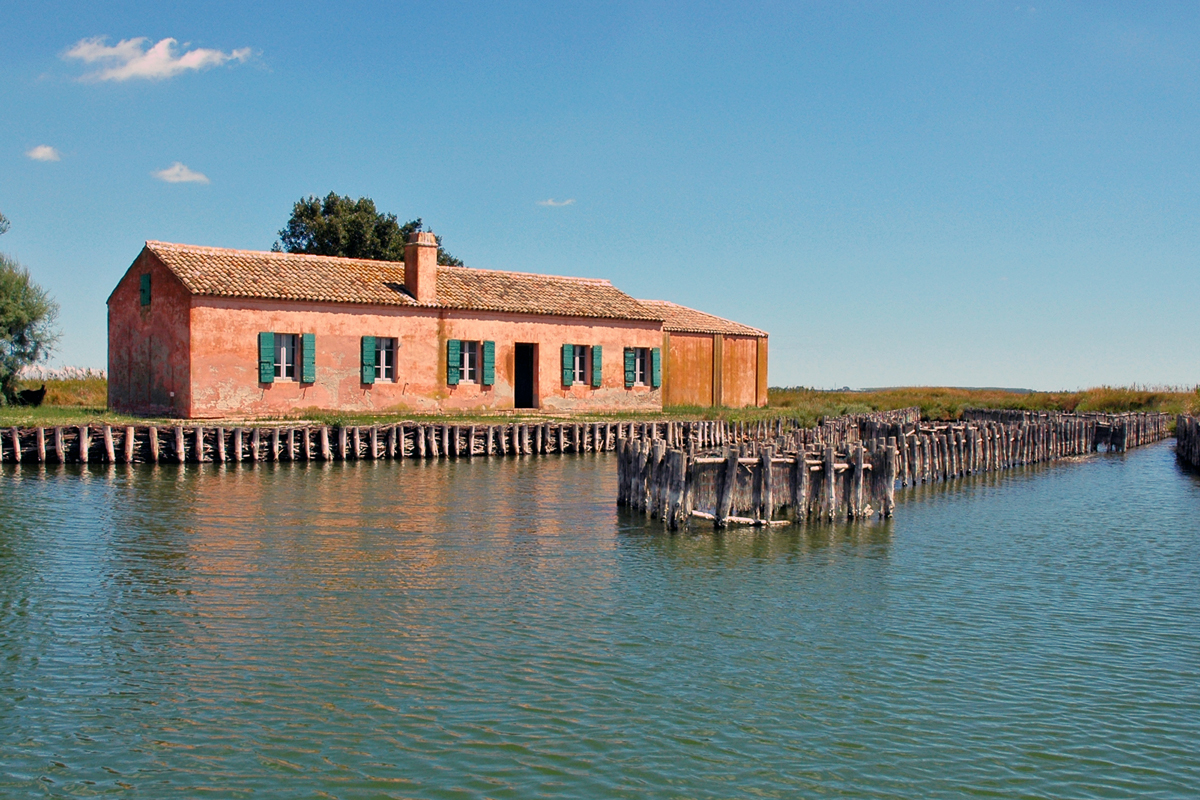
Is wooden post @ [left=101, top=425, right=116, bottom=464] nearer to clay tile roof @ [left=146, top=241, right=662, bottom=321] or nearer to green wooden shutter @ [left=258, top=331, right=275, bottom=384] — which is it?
clay tile roof @ [left=146, top=241, right=662, bottom=321]

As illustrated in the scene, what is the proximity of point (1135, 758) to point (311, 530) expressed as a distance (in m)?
11.1

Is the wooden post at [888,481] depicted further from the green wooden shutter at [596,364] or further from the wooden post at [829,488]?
the green wooden shutter at [596,364]

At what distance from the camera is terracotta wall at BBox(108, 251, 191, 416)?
2766 cm

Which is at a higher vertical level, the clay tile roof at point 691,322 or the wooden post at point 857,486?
the clay tile roof at point 691,322

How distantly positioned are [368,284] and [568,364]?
692 centimetres

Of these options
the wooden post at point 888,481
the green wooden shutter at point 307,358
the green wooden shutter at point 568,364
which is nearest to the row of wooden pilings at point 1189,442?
the wooden post at point 888,481

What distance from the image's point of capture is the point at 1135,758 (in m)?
7.16

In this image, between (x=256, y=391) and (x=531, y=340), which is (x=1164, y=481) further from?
(x=256, y=391)

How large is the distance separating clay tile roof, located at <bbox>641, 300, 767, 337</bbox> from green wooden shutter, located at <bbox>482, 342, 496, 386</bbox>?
23.9 ft

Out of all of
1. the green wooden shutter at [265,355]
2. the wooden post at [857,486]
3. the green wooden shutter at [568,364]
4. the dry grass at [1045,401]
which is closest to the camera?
the wooden post at [857,486]

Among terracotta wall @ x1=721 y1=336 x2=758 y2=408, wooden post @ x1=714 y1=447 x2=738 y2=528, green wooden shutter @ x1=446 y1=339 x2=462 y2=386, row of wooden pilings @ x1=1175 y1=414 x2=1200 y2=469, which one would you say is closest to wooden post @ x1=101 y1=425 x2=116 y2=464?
green wooden shutter @ x1=446 y1=339 x2=462 y2=386

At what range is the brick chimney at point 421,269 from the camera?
31422 mm

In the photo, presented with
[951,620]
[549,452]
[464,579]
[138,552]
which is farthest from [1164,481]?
[138,552]

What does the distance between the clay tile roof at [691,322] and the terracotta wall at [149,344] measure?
16.4 m
